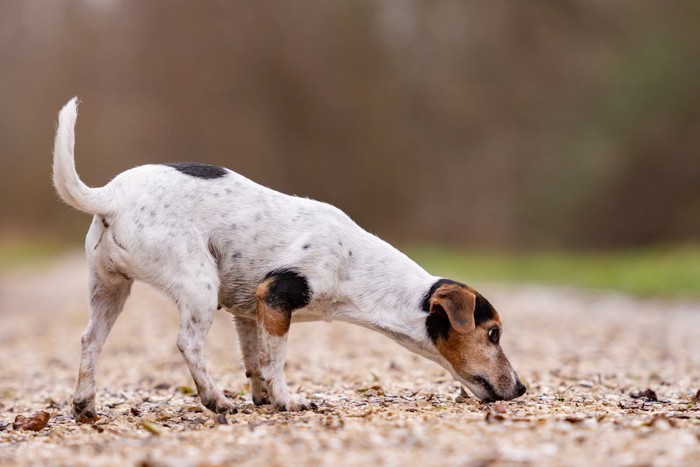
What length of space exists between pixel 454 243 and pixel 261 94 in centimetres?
1132

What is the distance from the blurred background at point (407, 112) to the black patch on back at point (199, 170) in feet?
85.4

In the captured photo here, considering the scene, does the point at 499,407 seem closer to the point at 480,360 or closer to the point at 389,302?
the point at 480,360

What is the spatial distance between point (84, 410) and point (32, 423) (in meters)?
0.44

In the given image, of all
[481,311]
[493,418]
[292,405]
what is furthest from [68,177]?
[493,418]

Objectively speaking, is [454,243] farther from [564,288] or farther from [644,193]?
[564,288]

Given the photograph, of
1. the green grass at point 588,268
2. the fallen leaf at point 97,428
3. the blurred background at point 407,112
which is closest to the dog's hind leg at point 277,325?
the fallen leaf at point 97,428

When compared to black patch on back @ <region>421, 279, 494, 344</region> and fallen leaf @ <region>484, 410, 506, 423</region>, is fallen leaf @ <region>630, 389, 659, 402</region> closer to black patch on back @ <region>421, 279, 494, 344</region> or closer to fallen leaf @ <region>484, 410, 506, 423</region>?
black patch on back @ <region>421, 279, 494, 344</region>

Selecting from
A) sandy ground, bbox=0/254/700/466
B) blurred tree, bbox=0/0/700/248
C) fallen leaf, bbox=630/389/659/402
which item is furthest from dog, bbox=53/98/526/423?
blurred tree, bbox=0/0/700/248

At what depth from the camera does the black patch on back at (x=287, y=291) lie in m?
6.40

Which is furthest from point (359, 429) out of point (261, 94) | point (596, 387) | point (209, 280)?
point (261, 94)

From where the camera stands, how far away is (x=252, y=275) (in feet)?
21.6

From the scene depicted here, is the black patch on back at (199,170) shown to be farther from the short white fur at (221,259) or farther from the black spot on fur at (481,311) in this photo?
the black spot on fur at (481,311)

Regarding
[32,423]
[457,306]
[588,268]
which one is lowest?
[32,423]

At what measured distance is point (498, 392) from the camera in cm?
656
